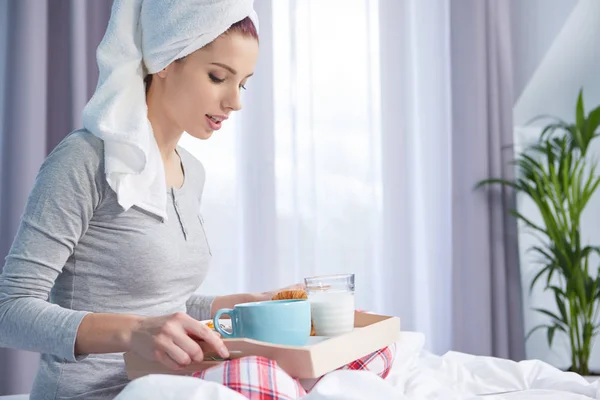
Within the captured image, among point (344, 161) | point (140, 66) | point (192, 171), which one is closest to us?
point (140, 66)

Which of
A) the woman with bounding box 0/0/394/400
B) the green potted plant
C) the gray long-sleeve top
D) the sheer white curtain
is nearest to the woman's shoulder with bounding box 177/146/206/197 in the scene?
the woman with bounding box 0/0/394/400

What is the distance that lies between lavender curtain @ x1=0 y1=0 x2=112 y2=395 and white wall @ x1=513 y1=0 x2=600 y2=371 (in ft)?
7.38

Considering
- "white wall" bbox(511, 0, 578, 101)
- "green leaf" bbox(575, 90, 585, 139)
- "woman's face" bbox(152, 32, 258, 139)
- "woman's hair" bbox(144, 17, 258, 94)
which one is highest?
"white wall" bbox(511, 0, 578, 101)

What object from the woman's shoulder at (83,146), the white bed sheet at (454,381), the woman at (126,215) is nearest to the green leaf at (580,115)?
the white bed sheet at (454,381)

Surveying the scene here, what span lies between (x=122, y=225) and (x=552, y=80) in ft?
10.0

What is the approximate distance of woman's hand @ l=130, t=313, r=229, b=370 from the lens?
81cm

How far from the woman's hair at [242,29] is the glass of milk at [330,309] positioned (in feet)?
1.63

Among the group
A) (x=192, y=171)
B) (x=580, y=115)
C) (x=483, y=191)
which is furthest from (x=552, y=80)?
(x=192, y=171)

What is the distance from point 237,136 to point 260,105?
0.18 m

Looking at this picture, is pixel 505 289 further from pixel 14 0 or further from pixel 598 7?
pixel 14 0

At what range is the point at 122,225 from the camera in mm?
1107

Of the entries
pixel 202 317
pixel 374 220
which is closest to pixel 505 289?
pixel 374 220

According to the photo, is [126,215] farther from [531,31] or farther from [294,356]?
[531,31]

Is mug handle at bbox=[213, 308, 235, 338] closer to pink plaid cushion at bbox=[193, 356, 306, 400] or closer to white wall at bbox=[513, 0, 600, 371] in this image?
pink plaid cushion at bbox=[193, 356, 306, 400]
